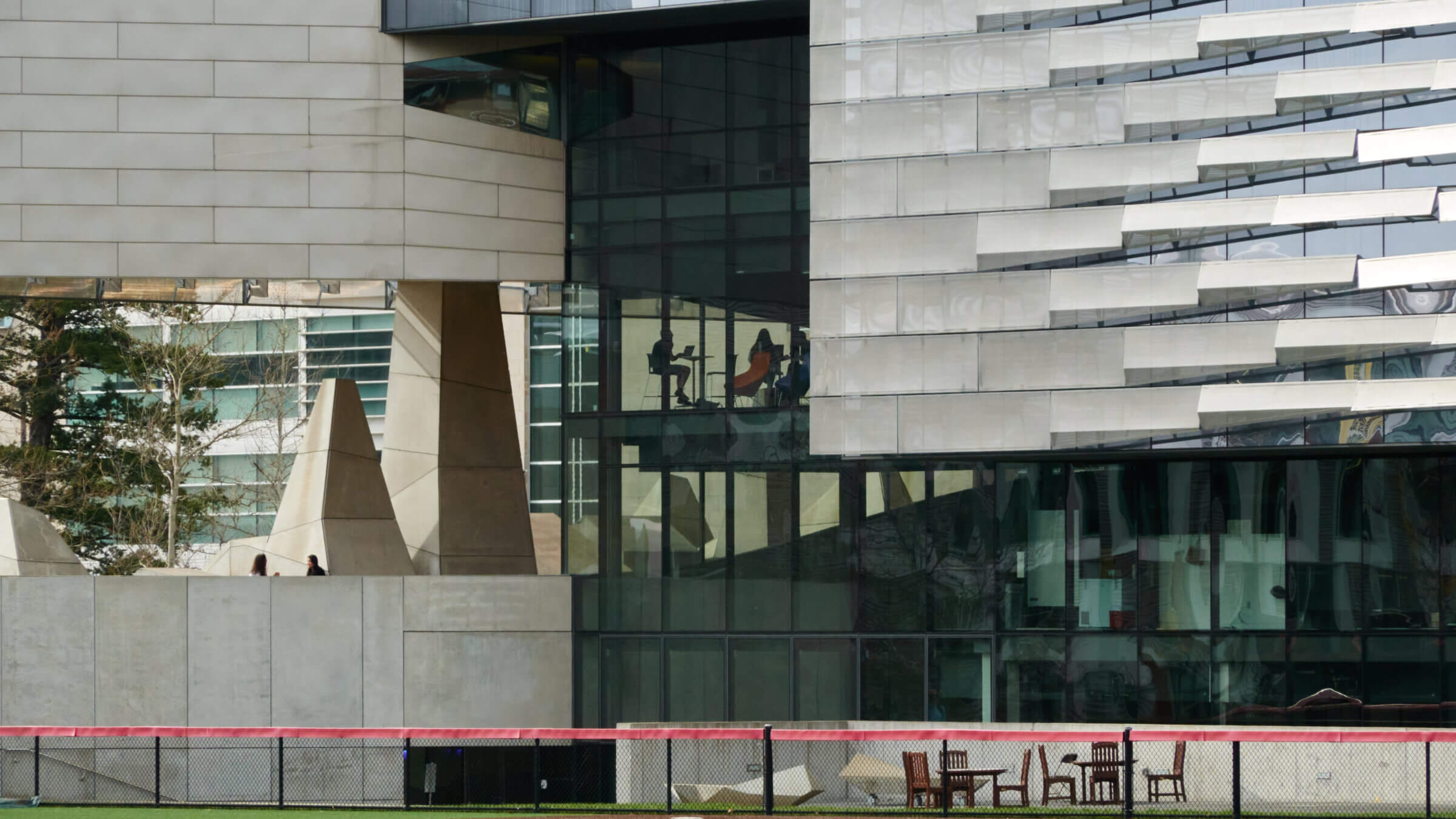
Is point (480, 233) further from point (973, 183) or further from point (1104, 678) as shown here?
point (1104, 678)

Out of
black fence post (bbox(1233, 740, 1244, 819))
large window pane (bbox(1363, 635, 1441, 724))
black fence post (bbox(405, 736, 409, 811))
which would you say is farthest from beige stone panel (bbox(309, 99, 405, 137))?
large window pane (bbox(1363, 635, 1441, 724))

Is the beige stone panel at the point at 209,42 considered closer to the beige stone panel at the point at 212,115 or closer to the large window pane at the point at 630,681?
the beige stone panel at the point at 212,115

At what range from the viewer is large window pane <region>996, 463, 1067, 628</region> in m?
30.2

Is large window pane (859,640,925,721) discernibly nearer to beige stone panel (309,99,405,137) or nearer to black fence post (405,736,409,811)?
black fence post (405,736,409,811)

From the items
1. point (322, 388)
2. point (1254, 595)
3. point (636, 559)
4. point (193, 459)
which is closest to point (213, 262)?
point (322, 388)

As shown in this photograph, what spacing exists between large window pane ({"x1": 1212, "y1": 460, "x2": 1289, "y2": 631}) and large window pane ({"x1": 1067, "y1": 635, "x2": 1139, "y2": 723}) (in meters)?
1.73

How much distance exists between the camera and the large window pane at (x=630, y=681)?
104 feet

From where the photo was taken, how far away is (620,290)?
106ft

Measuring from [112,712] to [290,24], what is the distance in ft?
41.9

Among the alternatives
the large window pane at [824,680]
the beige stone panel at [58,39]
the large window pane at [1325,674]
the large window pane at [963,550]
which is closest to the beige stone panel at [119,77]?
the beige stone panel at [58,39]

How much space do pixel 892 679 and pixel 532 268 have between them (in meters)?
10.1

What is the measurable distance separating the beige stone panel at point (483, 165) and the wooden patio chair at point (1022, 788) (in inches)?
544

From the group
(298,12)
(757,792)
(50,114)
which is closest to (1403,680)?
(757,792)

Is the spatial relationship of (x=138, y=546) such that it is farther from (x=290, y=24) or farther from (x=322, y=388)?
(x=290, y=24)
